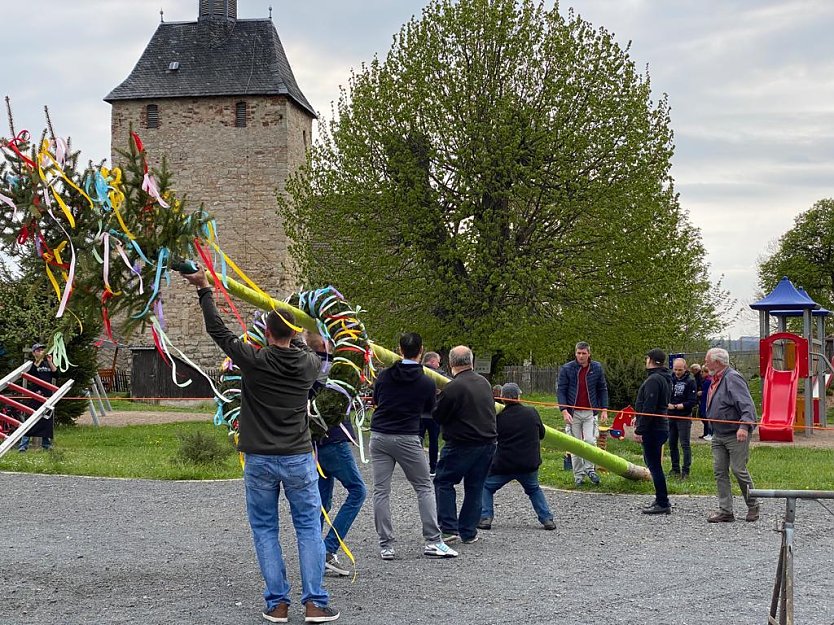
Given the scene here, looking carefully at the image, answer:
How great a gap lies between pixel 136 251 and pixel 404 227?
52.2 ft

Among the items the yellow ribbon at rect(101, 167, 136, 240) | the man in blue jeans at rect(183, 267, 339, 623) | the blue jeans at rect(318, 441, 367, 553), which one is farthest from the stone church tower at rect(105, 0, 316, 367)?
the man in blue jeans at rect(183, 267, 339, 623)

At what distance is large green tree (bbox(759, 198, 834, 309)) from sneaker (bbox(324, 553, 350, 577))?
38.6m

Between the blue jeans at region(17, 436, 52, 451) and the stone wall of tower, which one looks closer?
the blue jeans at region(17, 436, 52, 451)

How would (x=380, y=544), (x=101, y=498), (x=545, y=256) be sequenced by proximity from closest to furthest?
(x=380, y=544)
(x=101, y=498)
(x=545, y=256)

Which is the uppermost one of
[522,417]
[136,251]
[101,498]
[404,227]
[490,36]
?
[490,36]

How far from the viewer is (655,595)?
22.1ft

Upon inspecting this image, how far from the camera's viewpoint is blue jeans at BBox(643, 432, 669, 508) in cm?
1017

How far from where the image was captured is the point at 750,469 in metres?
14.4

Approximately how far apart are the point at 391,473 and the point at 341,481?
739 millimetres

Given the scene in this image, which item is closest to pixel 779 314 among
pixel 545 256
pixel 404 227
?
pixel 545 256

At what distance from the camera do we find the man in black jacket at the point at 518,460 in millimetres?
9617

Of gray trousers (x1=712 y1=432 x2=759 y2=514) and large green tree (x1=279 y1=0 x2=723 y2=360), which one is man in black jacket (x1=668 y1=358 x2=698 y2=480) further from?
large green tree (x1=279 y1=0 x2=723 y2=360)

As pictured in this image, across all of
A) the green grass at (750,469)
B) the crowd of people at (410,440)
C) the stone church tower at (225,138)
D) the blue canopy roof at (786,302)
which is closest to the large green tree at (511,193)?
the blue canopy roof at (786,302)

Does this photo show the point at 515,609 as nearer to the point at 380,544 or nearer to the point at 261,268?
the point at 380,544
